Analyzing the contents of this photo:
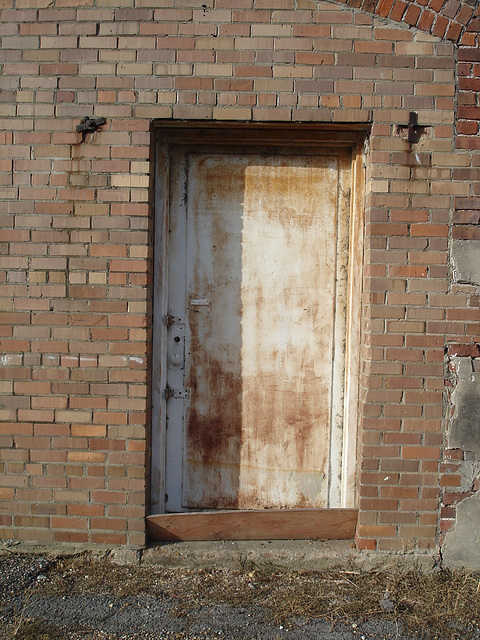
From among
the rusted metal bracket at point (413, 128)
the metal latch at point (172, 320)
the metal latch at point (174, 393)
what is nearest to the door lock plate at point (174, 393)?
the metal latch at point (174, 393)

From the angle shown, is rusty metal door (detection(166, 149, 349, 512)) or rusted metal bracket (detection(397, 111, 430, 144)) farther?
rusty metal door (detection(166, 149, 349, 512))

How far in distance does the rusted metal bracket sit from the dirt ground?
2.44 m

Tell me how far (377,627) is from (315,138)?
8.83 ft

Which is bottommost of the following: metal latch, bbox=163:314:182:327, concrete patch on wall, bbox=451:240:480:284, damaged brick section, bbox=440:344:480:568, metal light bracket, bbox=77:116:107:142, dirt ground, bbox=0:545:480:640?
dirt ground, bbox=0:545:480:640

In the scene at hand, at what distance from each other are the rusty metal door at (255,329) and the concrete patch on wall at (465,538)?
73 centimetres

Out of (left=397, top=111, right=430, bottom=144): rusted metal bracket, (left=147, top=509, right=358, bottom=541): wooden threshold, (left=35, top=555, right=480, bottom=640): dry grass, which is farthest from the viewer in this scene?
(left=147, top=509, right=358, bottom=541): wooden threshold

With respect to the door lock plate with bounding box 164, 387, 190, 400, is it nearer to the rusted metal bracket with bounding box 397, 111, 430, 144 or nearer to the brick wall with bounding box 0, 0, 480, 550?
the brick wall with bounding box 0, 0, 480, 550

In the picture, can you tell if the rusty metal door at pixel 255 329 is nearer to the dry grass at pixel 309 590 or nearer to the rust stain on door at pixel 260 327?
the rust stain on door at pixel 260 327

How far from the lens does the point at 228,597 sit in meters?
2.81

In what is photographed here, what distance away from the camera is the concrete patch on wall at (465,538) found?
3096mm

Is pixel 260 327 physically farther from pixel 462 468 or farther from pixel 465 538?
pixel 465 538

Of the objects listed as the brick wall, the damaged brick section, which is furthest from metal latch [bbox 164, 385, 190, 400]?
the damaged brick section

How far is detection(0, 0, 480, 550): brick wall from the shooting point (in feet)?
10.0

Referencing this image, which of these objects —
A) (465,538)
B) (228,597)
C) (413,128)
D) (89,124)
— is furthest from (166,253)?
(465,538)
